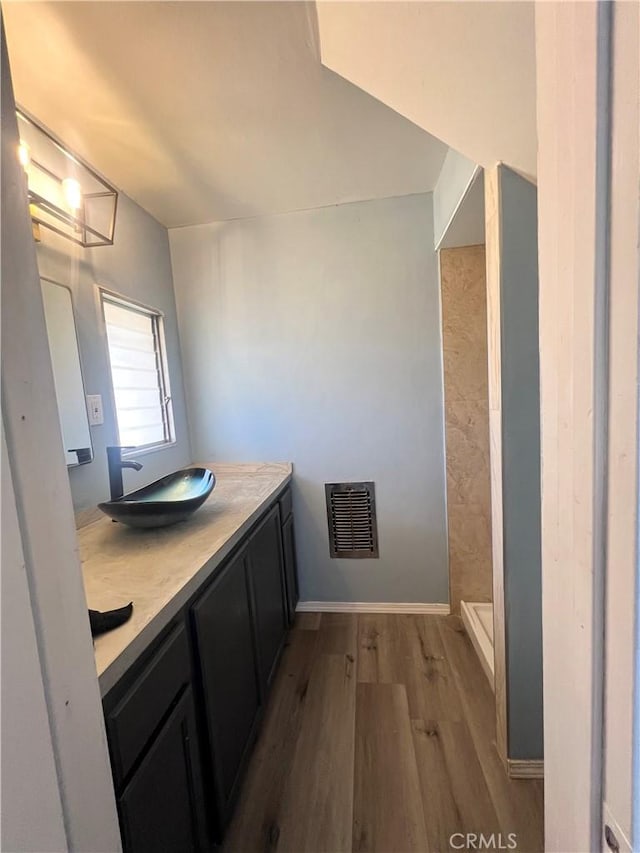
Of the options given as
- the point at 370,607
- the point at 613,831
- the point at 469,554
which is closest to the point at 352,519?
the point at 370,607

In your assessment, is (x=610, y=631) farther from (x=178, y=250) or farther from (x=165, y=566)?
(x=178, y=250)

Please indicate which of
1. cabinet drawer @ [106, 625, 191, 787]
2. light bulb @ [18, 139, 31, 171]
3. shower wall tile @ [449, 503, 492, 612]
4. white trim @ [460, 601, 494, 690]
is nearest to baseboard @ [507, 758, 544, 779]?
white trim @ [460, 601, 494, 690]

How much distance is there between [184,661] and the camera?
0.96m

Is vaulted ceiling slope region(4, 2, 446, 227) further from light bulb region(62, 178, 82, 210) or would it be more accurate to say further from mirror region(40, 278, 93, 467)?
mirror region(40, 278, 93, 467)

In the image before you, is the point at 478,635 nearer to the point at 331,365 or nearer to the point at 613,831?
the point at 331,365

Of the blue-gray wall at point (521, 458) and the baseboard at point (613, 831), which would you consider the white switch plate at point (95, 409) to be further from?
the baseboard at point (613, 831)

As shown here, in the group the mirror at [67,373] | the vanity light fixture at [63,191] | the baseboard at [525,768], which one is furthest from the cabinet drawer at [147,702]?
the vanity light fixture at [63,191]

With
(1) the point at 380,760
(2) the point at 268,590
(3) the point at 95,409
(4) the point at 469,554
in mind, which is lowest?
(1) the point at 380,760

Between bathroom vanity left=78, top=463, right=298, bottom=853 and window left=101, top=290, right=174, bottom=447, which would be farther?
window left=101, top=290, right=174, bottom=447

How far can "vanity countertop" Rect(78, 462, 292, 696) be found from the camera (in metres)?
0.76

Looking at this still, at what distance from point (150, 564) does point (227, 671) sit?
45 centimetres

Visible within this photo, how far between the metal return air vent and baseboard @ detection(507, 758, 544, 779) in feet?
3.68

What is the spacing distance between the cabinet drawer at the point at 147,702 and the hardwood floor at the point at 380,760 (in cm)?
77

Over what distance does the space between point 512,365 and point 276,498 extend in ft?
4.22
